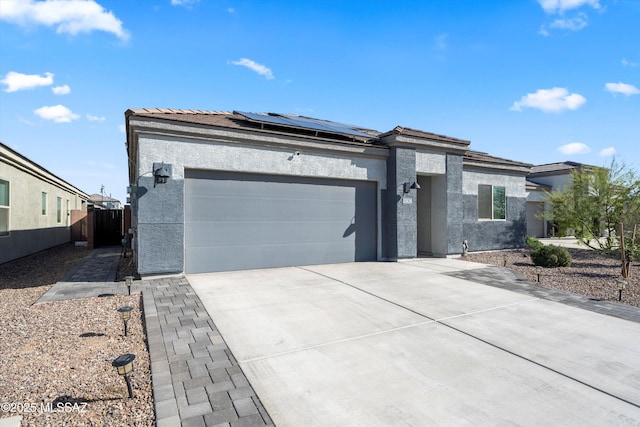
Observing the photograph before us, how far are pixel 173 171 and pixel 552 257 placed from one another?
11.7 metres

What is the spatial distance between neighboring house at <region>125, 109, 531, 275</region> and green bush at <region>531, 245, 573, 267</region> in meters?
2.76

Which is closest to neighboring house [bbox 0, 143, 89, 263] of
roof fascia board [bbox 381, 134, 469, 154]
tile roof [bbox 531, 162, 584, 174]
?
roof fascia board [bbox 381, 134, 469, 154]

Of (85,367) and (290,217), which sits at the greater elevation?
(290,217)

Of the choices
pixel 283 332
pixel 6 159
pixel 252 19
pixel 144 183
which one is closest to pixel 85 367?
pixel 283 332

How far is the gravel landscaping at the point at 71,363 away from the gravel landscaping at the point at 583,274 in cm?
853

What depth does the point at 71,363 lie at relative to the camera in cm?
377

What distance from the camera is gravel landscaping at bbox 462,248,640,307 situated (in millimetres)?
7205

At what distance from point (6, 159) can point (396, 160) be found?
13.3 meters

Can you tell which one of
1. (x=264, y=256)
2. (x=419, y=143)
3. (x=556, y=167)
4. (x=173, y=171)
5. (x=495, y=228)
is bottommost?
(x=264, y=256)

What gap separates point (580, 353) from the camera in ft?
13.4

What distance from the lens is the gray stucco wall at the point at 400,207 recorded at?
11164 millimetres

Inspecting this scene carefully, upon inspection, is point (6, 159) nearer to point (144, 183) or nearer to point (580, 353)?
point (144, 183)

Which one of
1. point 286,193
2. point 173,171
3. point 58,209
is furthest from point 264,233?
point 58,209

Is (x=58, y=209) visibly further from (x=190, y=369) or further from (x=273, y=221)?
(x=190, y=369)
